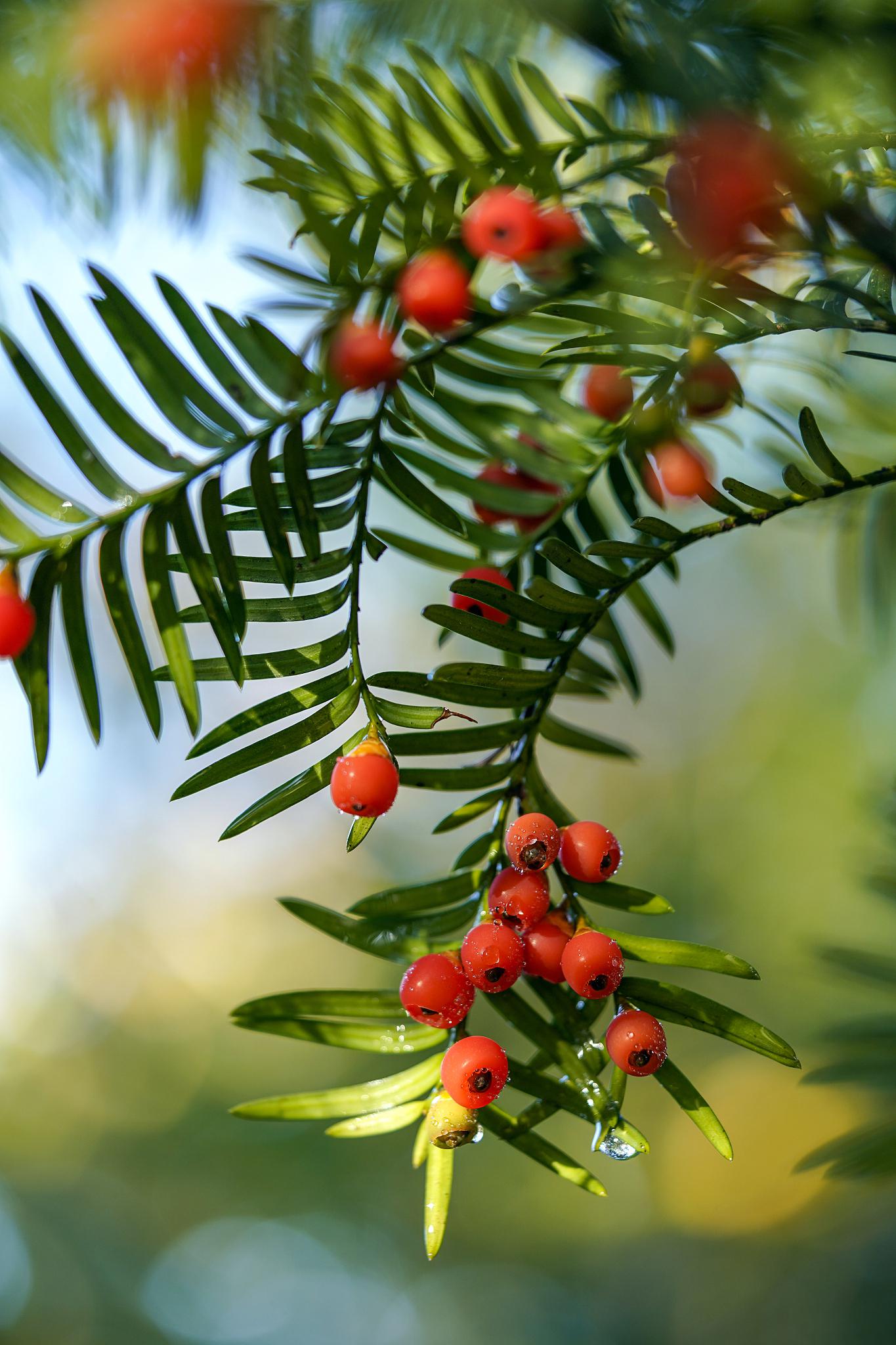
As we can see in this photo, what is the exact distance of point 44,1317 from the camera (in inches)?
122

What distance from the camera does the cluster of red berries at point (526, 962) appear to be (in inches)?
10.8

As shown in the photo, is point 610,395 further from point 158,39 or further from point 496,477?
point 158,39

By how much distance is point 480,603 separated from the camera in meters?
0.33

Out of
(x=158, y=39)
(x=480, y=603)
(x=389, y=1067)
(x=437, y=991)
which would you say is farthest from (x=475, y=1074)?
(x=389, y=1067)

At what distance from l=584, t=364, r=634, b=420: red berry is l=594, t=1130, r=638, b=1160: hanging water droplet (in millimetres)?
258

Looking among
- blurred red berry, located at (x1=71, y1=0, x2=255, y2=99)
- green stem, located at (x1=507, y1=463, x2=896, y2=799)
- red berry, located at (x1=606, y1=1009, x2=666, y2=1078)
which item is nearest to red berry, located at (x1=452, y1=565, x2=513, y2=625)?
green stem, located at (x1=507, y1=463, x2=896, y2=799)

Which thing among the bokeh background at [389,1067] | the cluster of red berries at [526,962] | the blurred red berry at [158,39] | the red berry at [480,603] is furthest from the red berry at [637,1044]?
the bokeh background at [389,1067]

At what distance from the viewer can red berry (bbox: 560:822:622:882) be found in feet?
0.92

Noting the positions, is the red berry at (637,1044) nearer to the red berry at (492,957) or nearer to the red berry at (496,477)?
the red berry at (492,957)

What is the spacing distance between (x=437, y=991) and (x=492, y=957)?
0.02 m

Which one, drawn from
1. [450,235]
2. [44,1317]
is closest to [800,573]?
[450,235]

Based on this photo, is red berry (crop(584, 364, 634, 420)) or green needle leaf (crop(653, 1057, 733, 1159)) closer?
green needle leaf (crop(653, 1057, 733, 1159))

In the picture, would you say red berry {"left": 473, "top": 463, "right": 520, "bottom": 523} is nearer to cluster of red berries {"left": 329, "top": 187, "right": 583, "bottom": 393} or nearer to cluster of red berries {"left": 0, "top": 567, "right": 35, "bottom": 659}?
cluster of red berries {"left": 329, "top": 187, "right": 583, "bottom": 393}

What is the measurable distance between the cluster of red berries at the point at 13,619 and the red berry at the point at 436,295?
16 cm
